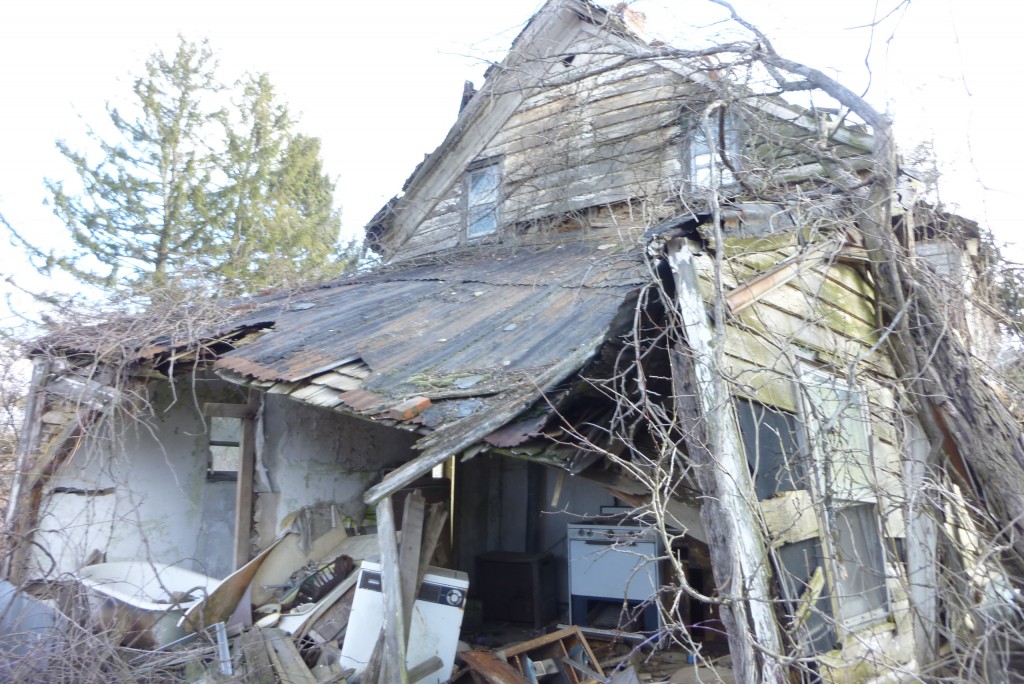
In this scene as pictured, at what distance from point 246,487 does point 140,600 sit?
1625mm

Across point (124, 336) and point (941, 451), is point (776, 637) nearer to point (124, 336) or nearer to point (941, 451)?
point (941, 451)

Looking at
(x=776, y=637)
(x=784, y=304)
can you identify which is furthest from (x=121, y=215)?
(x=776, y=637)

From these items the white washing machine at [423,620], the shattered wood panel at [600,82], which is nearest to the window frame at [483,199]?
the shattered wood panel at [600,82]

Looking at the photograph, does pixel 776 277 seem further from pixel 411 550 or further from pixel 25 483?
pixel 25 483

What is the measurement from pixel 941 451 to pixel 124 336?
7043 mm

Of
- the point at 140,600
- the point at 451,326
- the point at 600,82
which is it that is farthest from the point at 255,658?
the point at 600,82

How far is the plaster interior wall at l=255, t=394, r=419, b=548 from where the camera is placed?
8.00 m

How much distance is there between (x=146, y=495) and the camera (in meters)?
7.95

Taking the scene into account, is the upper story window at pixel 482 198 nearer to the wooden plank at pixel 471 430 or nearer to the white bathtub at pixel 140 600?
the white bathtub at pixel 140 600

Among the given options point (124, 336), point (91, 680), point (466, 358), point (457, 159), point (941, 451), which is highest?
point (457, 159)

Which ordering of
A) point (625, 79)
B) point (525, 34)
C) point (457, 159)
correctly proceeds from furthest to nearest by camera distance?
point (457, 159)
point (525, 34)
point (625, 79)

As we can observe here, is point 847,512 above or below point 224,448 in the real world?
below

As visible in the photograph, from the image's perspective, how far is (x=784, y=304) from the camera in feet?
17.9

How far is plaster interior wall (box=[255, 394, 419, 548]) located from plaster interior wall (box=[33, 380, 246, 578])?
2.40ft
